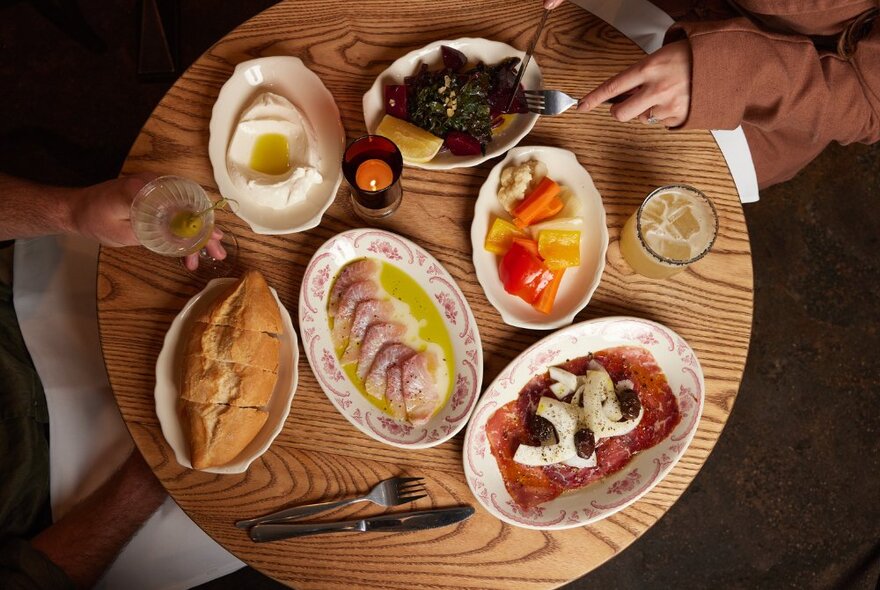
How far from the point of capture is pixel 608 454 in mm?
1753

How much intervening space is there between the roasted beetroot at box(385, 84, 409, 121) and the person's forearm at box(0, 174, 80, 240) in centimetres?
98

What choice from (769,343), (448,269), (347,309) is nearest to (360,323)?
(347,309)

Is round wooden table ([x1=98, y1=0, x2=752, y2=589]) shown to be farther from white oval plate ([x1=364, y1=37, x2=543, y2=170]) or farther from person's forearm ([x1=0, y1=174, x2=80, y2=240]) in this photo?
person's forearm ([x1=0, y1=174, x2=80, y2=240])

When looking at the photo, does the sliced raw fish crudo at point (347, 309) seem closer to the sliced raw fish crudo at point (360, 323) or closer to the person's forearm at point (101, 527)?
the sliced raw fish crudo at point (360, 323)

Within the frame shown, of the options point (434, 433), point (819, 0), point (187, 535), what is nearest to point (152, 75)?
point (187, 535)

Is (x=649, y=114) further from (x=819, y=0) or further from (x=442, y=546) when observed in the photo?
(x=442, y=546)

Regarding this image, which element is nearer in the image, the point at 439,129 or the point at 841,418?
the point at 439,129

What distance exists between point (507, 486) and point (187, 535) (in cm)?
103

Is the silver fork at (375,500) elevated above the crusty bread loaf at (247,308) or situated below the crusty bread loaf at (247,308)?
below

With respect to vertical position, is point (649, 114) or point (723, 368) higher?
point (649, 114)

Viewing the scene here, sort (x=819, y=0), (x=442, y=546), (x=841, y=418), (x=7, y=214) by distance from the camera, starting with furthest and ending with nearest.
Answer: (x=841, y=418), (x=7, y=214), (x=442, y=546), (x=819, y=0)

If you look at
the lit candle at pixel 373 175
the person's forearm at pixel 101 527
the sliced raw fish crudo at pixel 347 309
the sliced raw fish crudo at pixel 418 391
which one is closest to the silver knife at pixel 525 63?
the lit candle at pixel 373 175

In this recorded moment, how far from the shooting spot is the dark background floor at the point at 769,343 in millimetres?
2863

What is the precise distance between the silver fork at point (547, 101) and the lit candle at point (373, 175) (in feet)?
1.47
